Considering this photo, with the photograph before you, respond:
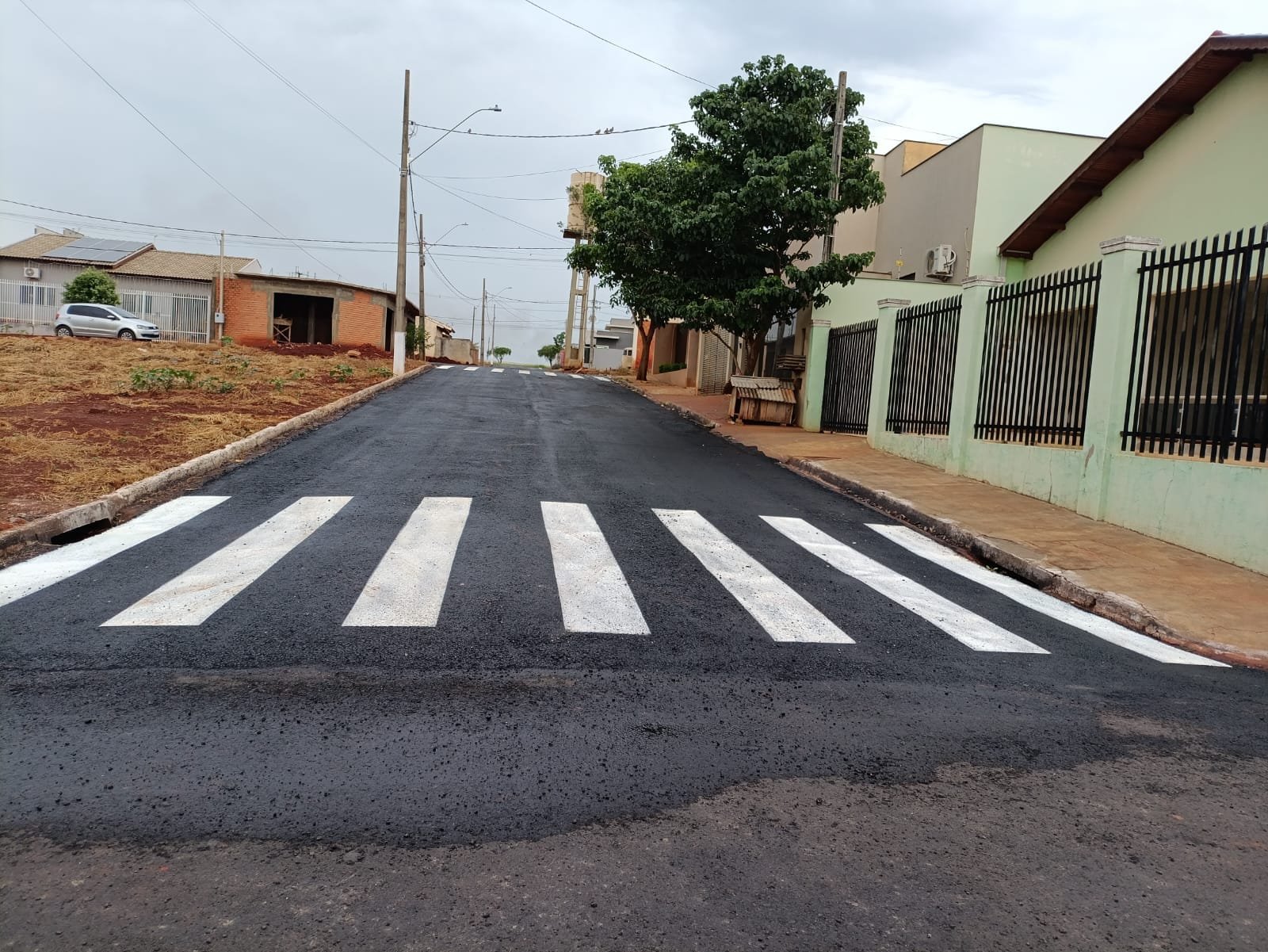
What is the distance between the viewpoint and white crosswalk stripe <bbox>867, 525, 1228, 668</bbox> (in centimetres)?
561

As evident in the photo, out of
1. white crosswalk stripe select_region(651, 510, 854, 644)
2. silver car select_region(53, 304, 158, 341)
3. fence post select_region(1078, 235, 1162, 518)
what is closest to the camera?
white crosswalk stripe select_region(651, 510, 854, 644)

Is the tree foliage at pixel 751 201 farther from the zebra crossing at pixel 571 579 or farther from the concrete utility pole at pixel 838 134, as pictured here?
the zebra crossing at pixel 571 579

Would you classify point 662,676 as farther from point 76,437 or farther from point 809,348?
point 809,348

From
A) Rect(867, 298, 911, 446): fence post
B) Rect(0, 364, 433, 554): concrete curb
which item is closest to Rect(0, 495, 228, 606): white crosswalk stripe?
Rect(0, 364, 433, 554): concrete curb

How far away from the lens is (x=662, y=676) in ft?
14.4

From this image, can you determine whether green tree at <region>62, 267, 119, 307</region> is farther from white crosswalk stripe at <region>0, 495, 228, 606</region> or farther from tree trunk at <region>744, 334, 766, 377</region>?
white crosswalk stripe at <region>0, 495, 228, 606</region>

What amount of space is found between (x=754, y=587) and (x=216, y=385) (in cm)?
1477

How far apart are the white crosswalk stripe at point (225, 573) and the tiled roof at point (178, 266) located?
119 ft

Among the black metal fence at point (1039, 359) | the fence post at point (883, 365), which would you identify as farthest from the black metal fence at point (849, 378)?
the black metal fence at point (1039, 359)

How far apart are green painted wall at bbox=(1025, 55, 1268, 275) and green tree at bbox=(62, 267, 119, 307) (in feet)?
123

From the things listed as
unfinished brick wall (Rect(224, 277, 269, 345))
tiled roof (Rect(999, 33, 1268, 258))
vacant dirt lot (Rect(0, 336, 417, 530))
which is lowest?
vacant dirt lot (Rect(0, 336, 417, 530))

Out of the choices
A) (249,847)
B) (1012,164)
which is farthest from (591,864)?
(1012,164)

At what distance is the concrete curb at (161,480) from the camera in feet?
21.9

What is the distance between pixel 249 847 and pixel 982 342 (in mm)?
11703
